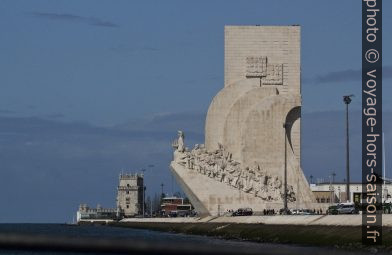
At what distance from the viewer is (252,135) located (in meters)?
82.8

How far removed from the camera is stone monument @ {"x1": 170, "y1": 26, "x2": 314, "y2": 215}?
81625mm

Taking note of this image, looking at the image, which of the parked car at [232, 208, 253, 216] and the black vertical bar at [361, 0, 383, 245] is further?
the parked car at [232, 208, 253, 216]

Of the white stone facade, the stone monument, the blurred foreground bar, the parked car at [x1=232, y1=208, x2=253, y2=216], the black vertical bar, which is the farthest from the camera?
the white stone facade

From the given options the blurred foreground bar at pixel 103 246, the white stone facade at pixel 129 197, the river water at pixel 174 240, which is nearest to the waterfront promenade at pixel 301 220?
the river water at pixel 174 240

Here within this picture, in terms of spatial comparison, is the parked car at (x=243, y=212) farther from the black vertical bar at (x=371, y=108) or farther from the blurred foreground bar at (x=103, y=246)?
the blurred foreground bar at (x=103, y=246)

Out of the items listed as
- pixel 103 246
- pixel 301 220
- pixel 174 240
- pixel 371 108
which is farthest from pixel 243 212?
pixel 103 246

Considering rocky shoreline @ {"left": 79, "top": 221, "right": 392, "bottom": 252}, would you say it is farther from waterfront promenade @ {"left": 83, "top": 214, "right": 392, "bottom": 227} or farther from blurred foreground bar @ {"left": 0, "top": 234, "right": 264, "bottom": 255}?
blurred foreground bar @ {"left": 0, "top": 234, "right": 264, "bottom": 255}

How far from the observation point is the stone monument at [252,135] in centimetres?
8162

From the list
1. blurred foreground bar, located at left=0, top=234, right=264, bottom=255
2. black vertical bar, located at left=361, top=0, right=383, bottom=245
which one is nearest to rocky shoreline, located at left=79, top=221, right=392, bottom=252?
black vertical bar, located at left=361, top=0, right=383, bottom=245

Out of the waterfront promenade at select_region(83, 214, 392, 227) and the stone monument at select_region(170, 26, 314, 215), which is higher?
the stone monument at select_region(170, 26, 314, 215)

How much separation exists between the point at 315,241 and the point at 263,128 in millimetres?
39875

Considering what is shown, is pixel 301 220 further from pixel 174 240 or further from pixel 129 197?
pixel 129 197

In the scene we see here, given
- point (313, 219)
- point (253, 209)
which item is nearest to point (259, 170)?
point (253, 209)

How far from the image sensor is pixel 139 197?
166625 mm
